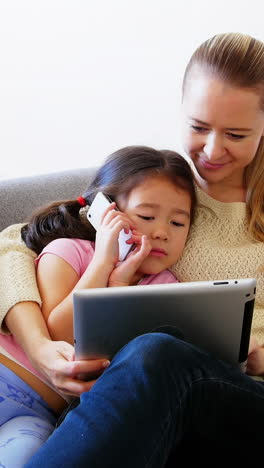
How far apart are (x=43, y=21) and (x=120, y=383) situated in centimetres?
118

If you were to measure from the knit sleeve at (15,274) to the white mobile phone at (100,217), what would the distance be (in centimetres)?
14

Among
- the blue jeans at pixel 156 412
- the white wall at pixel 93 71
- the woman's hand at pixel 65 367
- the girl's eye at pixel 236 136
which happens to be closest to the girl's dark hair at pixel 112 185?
the girl's eye at pixel 236 136

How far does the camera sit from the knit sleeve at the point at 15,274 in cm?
101

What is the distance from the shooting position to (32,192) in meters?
1.36

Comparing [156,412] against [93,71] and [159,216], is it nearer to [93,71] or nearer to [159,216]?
[159,216]

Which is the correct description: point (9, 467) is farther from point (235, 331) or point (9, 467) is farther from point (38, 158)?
point (38, 158)

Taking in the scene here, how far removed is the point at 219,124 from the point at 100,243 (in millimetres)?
304

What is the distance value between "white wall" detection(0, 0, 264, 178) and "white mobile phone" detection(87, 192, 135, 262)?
633mm

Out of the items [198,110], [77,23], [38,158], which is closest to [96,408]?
[198,110]

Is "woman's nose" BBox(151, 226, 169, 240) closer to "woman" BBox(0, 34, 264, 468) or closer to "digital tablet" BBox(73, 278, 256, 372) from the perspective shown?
"woman" BBox(0, 34, 264, 468)

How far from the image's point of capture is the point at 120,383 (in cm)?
74

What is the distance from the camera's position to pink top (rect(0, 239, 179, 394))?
1.01 metres

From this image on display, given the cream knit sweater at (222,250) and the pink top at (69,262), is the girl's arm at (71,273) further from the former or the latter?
the cream knit sweater at (222,250)

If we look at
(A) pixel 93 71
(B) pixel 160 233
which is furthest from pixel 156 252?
(A) pixel 93 71
